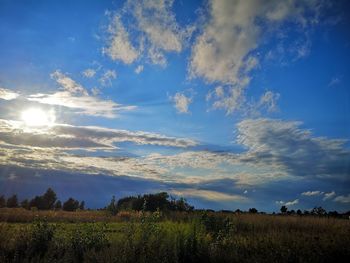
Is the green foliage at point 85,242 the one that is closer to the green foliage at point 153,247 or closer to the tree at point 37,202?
the green foliage at point 153,247

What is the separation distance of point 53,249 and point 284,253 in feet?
25.4

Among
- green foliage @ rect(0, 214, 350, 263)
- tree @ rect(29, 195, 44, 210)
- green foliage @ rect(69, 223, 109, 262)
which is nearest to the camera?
green foliage @ rect(0, 214, 350, 263)

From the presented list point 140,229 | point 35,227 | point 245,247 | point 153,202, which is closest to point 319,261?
point 245,247

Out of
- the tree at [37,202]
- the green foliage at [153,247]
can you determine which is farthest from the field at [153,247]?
the tree at [37,202]

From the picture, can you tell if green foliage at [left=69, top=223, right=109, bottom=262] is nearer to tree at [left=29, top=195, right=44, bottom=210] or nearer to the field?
the field

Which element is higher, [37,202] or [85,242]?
[37,202]

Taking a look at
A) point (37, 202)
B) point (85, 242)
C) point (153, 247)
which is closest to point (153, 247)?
point (153, 247)

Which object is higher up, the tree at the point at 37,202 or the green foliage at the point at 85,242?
the tree at the point at 37,202

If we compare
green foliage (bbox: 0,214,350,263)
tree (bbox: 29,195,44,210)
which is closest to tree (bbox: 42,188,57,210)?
tree (bbox: 29,195,44,210)

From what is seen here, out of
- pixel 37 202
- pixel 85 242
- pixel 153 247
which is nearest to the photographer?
pixel 153 247

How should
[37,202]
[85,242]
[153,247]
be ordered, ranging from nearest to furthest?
[153,247] < [85,242] < [37,202]

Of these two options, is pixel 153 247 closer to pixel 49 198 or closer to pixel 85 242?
pixel 85 242

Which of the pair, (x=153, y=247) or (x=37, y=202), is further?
(x=37, y=202)

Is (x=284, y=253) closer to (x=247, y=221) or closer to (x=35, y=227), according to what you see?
(x=35, y=227)
